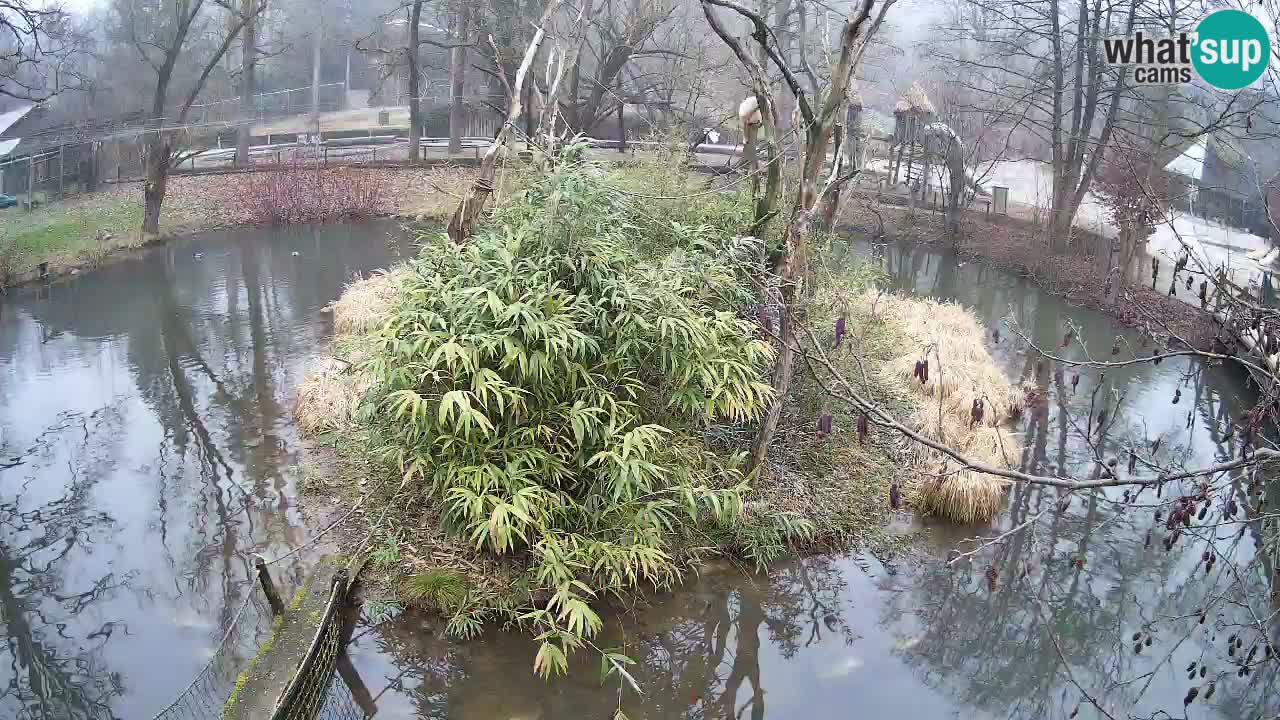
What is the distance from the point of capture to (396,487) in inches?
239

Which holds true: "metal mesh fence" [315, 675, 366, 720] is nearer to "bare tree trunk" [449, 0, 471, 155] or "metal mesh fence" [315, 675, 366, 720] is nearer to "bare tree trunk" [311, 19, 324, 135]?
"bare tree trunk" [449, 0, 471, 155]

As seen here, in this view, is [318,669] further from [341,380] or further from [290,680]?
[341,380]

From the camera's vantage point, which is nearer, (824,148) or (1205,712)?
(1205,712)

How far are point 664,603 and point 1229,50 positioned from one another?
272 inches

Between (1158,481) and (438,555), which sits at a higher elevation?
(1158,481)

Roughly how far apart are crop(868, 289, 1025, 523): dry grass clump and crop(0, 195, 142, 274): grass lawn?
35.3ft

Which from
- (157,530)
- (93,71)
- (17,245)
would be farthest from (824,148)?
(93,71)

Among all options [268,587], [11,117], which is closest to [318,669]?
[268,587]

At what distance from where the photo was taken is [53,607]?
5.92 metres

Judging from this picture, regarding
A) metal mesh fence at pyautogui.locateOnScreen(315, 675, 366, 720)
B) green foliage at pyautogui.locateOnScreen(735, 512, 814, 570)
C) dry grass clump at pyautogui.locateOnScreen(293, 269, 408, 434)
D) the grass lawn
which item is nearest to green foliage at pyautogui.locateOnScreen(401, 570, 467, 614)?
metal mesh fence at pyautogui.locateOnScreen(315, 675, 366, 720)

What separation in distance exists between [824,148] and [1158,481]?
12.6 feet

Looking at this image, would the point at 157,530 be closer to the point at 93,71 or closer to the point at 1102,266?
the point at 1102,266

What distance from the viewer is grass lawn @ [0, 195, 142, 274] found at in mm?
13242

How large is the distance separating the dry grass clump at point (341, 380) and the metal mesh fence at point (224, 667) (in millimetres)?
1556
